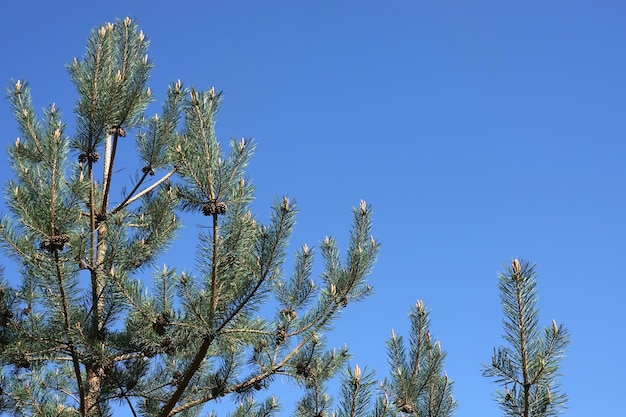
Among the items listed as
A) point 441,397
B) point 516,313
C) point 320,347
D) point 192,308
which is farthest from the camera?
point 320,347

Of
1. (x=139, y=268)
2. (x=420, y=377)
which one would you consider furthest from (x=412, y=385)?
(x=139, y=268)

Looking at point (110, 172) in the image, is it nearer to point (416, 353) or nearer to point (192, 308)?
point (192, 308)

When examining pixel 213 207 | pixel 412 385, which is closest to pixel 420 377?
pixel 412 385

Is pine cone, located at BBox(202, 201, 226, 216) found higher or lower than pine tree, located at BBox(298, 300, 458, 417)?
higher

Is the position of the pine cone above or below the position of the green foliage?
above

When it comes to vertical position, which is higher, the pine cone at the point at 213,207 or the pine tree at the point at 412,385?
the pine cone at the point at 213,207

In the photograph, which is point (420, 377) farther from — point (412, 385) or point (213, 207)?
point (213, 207)

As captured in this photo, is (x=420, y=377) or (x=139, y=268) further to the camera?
(x=139, y=268)

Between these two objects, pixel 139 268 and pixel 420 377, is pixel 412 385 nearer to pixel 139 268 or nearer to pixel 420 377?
pixel 420 377

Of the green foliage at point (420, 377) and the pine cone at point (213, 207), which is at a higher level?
the pine cone at point (213, 207)

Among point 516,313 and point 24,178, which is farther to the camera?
point 24,178

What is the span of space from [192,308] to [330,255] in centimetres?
110

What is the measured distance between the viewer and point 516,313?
9.56 feet

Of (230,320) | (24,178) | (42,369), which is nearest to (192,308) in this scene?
(230,320)
